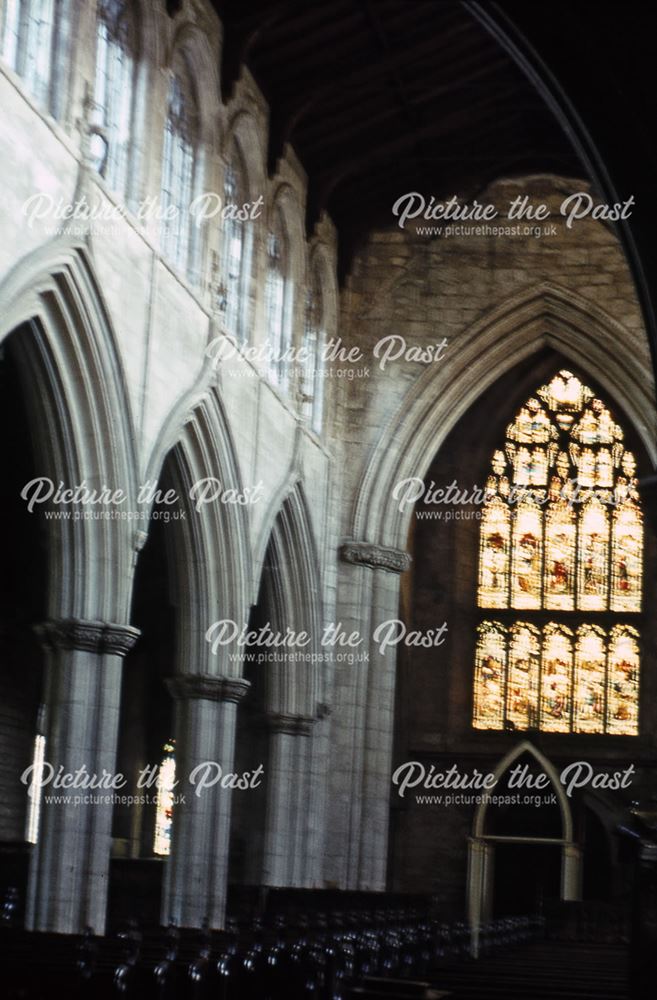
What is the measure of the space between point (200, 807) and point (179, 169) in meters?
6.79

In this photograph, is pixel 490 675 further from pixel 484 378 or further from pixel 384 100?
pixel 384 100

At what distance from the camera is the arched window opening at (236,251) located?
19.4m

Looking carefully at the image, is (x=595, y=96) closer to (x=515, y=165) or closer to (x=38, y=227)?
(x=38, y=227)

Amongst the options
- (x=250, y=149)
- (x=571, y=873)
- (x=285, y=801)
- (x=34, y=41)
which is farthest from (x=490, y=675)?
(x=34, y=41)

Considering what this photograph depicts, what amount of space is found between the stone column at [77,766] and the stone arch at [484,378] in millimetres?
8555

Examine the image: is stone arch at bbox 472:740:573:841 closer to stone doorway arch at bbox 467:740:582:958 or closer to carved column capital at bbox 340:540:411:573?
stone doorway arch at bbox 467:740:582:958

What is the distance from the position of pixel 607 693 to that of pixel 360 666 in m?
5.92

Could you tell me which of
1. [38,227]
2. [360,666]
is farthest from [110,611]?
[360,666]

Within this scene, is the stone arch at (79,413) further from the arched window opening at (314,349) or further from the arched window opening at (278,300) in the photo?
the arched window opening at (314,349)

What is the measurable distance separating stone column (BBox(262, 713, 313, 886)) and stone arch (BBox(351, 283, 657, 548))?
10.1 ft

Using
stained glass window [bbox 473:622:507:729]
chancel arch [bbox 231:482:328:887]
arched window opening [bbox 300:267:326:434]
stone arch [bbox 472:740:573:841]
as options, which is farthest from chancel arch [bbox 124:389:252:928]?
stained glass window [bbox 473:622:507:729]

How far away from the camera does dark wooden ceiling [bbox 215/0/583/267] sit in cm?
1906

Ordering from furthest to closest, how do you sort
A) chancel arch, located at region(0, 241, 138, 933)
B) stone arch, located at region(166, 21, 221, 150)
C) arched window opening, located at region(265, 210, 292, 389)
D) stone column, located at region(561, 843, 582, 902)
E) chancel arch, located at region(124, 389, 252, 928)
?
stone column, located at region(561, 843, 582, 902) < arched window opening, located at region(265, 210, 292, 389) < chancel arch, located at region(124, 389, 252, 928) < stone arch, located at region(166, 21, 221, 150) < chancel arch, located at region(0, 241, 138, 933)

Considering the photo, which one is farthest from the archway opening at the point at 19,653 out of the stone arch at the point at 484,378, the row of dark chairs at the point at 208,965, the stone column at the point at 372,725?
the row of dark chairs at the point at 208,965
